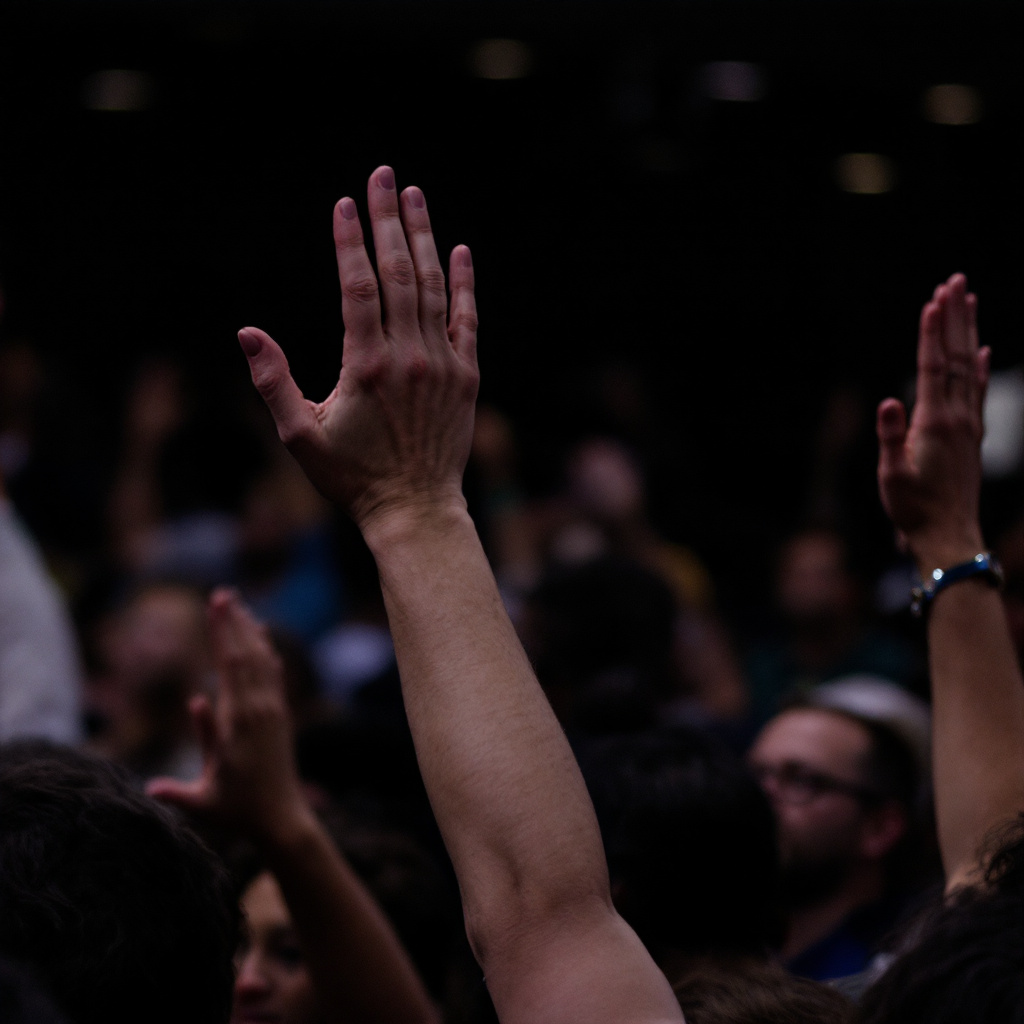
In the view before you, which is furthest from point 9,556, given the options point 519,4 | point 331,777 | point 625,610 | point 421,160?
point 421,160

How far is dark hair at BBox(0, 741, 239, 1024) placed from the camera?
1279 millimetres

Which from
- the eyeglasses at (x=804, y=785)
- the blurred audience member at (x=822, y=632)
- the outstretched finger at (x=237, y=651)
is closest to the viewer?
the outstretched finger at (x=237, y=651)

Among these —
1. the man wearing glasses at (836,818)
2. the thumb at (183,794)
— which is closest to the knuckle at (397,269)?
the thumb at (183,794)

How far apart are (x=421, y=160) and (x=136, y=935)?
8989 mm

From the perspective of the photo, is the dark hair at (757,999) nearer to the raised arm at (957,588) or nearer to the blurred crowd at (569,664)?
the blurred crowd at (569,664)

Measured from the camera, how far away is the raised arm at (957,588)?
180cm

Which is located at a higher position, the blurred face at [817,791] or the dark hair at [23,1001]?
the dark hair at [23,1001]

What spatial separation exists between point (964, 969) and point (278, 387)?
0.85 m

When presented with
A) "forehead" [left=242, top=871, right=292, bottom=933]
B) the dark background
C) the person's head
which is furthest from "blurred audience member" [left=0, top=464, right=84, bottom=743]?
the dark background

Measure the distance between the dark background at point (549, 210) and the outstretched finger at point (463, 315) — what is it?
6.14 m

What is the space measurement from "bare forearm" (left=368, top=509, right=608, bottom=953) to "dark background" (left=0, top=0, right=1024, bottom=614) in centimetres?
627

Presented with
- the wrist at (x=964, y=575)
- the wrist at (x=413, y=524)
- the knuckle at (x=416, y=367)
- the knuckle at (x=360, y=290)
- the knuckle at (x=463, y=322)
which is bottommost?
the wrist at (x=964, y=575)

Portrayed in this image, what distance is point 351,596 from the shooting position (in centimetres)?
555

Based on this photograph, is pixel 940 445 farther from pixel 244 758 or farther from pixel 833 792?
pixel 833 792
